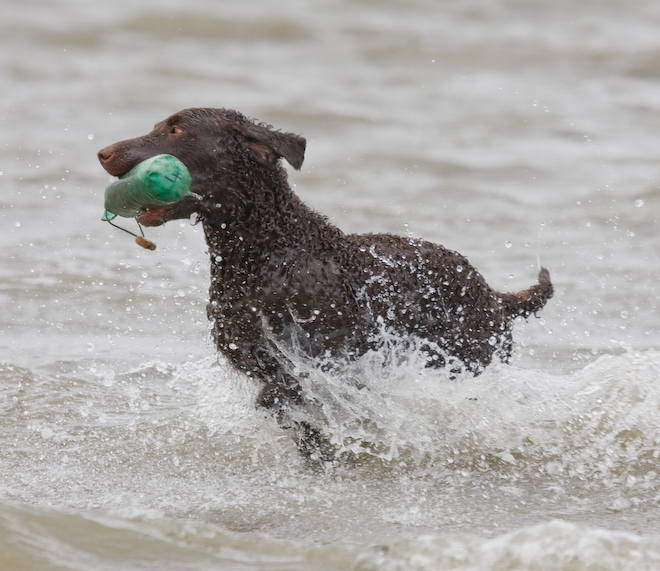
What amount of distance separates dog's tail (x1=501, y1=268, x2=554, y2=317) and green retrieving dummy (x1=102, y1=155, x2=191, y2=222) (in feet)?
7.19

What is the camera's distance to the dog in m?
5.06

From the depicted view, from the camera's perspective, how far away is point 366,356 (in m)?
5.49

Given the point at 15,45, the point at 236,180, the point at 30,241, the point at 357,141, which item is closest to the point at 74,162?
the point at 30,241

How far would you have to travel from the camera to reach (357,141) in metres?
13.5

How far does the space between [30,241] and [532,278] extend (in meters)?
4.79

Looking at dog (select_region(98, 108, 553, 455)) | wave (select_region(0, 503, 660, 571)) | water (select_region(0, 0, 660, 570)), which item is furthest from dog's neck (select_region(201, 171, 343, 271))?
wave (select_region(0, 503, 660, 571))

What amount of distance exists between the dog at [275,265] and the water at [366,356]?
0.90 ft

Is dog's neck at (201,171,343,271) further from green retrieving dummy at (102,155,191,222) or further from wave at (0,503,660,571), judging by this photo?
wave at (0,503,660,571)

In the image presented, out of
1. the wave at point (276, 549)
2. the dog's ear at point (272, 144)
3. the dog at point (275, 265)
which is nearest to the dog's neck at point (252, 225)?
the dog at point (275, 265)

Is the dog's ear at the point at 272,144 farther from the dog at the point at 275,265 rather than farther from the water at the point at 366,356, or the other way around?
the water at the point at 366,356

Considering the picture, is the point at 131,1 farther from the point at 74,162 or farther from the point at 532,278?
the point at 532,278

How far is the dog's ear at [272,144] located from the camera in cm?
509

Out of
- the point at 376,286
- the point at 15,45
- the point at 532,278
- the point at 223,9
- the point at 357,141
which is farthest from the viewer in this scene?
the point at 223,9

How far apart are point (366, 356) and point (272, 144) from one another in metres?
1.29
